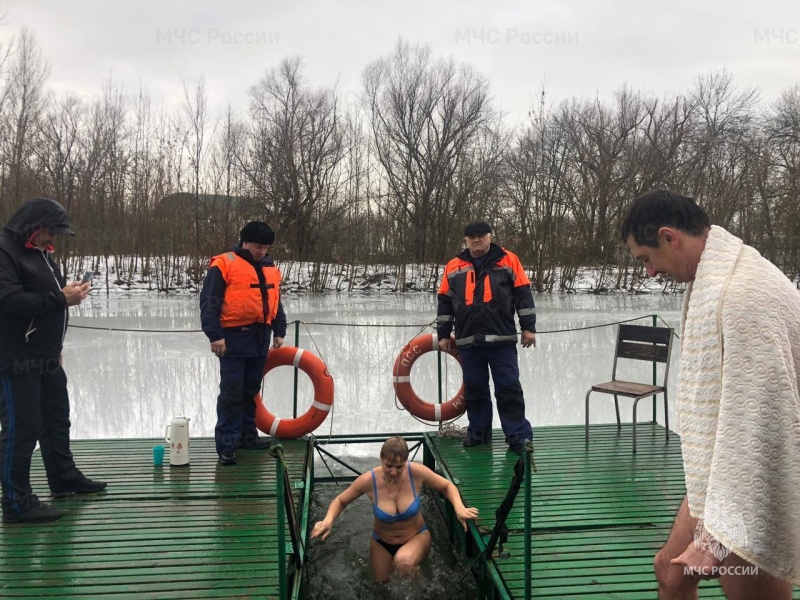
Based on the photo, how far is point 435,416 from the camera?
479cm

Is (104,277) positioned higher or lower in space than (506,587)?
higher

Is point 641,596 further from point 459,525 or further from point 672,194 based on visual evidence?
point 672,194

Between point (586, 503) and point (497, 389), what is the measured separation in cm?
96

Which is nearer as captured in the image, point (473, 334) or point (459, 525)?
point (459, 525)

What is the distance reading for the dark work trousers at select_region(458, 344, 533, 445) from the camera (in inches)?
159

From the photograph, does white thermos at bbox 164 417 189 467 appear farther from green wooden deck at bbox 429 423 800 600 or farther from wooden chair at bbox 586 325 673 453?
wooden chair at bbox 586 325 673 453

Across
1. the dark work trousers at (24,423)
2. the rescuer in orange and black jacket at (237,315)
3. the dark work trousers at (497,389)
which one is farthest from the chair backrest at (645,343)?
the dark work trousers at (24,423)

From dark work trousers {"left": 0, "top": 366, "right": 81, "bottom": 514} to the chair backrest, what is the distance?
3.47m

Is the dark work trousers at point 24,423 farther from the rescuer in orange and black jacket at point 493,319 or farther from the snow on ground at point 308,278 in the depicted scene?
the snow on ground at point 308,278

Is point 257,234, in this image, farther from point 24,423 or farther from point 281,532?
point 281,532

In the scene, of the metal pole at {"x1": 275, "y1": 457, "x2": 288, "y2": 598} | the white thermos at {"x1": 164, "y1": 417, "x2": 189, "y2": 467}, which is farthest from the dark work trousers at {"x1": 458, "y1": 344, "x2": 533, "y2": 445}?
the metal pole at {"x1": 275, "y1": 457, "x2": 288, "y2": 598}

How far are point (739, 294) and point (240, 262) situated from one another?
10.3 feet

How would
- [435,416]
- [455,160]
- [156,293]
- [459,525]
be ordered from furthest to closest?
[455,160] → [156,293] → [435,416] → [459,525]

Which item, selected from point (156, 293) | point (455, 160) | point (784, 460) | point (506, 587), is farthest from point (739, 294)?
point (455, 160)
